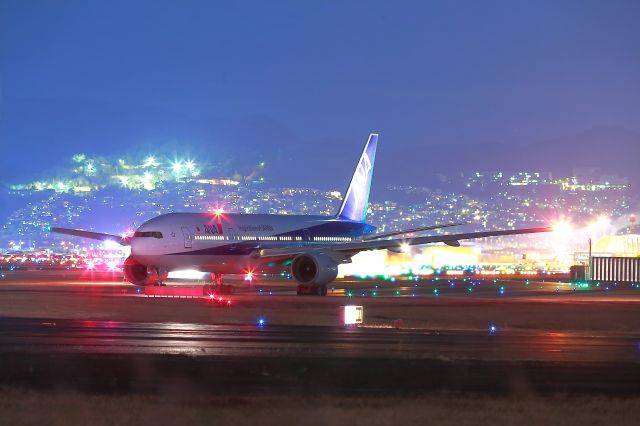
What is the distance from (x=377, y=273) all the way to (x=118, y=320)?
5057 centimetres

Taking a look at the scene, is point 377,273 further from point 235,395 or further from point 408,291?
point 235,395

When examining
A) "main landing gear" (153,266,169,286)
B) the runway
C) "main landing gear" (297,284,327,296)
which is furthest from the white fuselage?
the runway

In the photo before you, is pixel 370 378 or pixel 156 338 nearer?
pixel 370 378

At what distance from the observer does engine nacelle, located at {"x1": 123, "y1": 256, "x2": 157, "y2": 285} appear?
56438mm

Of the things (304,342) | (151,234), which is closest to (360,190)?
(151,234)

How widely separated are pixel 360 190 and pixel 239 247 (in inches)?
693

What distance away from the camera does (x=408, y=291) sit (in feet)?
186

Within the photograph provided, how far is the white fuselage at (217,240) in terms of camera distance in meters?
53.9

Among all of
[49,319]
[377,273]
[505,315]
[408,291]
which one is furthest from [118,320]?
[377,273]

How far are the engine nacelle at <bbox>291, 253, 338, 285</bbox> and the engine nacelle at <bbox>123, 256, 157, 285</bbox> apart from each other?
7784 mm

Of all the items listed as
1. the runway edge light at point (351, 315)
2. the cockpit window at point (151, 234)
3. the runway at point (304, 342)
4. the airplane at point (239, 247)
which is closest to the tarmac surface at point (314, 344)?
the runway at point (304, 342)

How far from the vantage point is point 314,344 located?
2638 cm

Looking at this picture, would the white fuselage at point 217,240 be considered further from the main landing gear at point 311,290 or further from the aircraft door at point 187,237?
the main landing gear at point 311,290

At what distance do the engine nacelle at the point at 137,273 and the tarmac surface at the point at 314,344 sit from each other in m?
7.56
